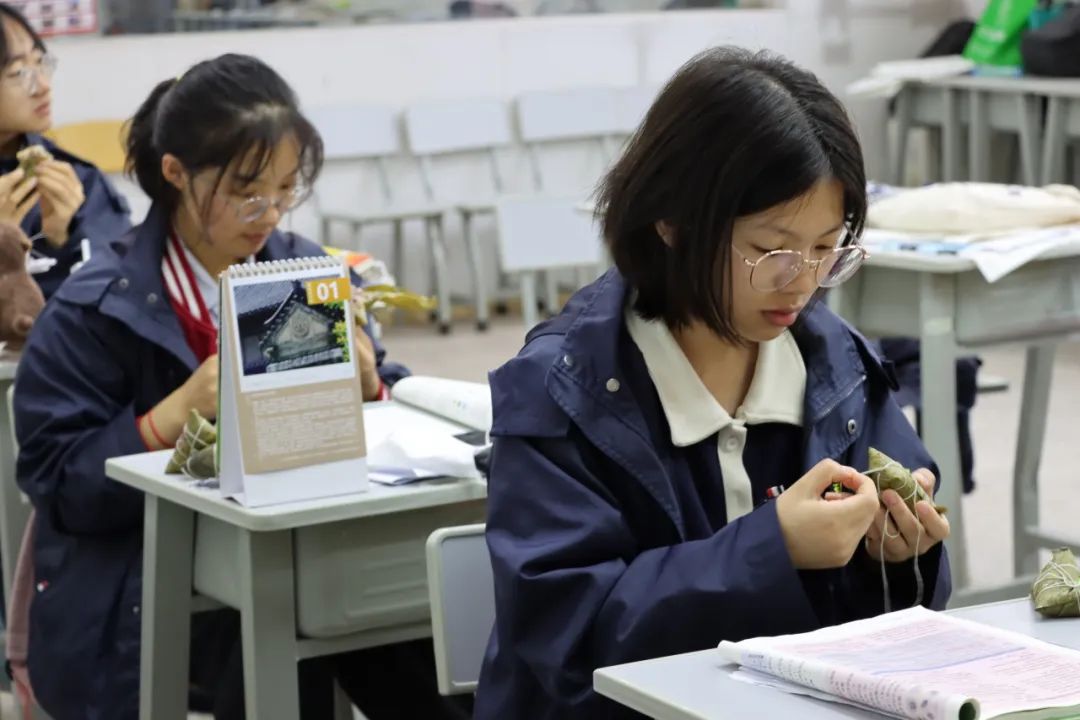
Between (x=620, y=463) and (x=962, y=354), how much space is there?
169 cm

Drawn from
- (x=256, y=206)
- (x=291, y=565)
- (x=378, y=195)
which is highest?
(x=256, y=206)

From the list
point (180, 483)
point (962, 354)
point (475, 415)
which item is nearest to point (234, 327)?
Answer: point (180, 483)

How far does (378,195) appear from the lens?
749 cm

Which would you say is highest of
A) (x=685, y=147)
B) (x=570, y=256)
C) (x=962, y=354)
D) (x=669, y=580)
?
→ (x=685, y=147)

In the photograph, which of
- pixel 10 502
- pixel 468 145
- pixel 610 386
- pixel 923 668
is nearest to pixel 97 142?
pixel 468 145

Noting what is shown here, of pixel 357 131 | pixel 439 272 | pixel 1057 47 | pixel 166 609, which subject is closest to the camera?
pixel 166 609

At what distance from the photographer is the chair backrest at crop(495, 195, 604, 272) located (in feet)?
18.8

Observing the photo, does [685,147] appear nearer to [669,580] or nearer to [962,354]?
[669,580]

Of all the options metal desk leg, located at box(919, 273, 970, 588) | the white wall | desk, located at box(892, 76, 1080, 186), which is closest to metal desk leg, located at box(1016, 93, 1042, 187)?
desk, located at box(892, 76, 1080, 186)

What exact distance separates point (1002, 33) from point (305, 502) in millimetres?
6040

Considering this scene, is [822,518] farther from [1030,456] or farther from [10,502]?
[1030,456]

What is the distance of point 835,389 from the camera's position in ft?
5.68

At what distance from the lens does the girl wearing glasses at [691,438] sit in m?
1.51

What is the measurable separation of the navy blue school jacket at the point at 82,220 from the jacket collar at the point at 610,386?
2.08m
